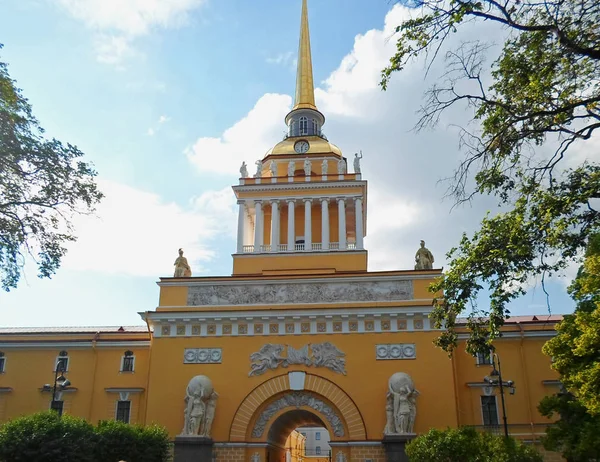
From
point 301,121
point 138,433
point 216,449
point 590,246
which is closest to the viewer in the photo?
point 590,246

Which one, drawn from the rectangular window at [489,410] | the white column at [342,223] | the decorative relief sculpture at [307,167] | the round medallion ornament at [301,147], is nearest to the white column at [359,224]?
the white column at [342,223]

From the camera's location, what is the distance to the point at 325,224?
27172 millimetres

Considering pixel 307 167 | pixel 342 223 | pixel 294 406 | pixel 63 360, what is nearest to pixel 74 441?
pixel 294 406

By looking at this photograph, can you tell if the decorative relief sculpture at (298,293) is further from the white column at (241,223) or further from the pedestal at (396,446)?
the pedestal at (396,446)

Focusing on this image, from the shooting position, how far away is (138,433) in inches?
744

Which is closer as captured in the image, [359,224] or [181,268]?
[181,268]

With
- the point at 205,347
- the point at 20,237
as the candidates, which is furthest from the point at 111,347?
the point at 20,237

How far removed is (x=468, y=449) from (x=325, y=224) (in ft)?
43.9

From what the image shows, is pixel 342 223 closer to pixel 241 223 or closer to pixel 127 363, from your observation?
pixel 241 223

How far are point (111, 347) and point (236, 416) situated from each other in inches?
283

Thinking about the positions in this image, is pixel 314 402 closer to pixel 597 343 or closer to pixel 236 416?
pixel 236 416

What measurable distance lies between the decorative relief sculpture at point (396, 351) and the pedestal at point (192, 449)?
7036 mm

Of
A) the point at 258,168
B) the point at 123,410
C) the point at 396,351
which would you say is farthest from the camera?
the point at 258,168

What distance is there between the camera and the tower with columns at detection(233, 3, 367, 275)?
1042 inches
